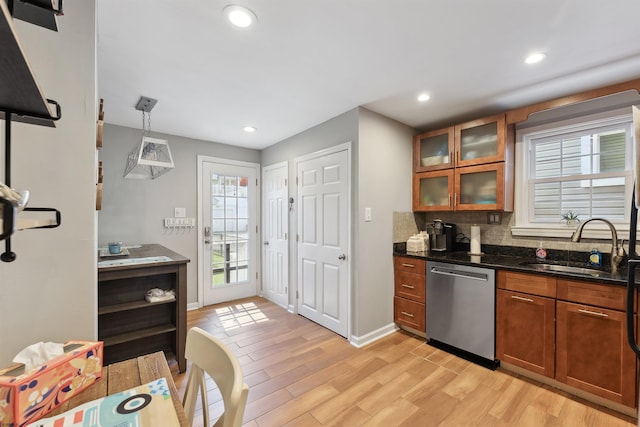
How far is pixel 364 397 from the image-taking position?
195 cm

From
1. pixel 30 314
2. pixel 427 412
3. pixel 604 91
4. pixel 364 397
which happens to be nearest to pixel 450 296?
pixel 427 412

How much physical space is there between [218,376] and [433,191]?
9.43 feet

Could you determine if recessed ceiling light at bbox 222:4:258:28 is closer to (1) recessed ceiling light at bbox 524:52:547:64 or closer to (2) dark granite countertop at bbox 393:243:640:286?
(1) recessed ceiling light at bbox 524:52:547:64

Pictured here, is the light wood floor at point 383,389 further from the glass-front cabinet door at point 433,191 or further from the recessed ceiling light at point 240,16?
the recessed ceiling light at point 240,16

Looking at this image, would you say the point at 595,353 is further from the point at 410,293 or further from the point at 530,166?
the point at 530,166

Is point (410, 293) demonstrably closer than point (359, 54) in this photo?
No

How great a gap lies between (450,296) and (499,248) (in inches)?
33.6

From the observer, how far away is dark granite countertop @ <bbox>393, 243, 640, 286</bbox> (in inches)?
74.7

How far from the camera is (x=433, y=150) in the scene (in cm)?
311

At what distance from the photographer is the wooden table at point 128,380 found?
32.2 inches

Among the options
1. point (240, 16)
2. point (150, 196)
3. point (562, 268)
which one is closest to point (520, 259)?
point (562, 268)

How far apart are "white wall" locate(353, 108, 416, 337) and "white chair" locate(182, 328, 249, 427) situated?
1.90 meters

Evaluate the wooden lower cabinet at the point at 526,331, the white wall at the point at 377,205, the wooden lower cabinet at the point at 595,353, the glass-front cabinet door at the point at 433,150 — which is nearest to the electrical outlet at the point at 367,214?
the white wall at the point at 377,205

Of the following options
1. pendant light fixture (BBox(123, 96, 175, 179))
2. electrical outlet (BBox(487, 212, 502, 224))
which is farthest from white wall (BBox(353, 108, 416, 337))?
pendant light fixture (BBox(123, 96, 175, 179))
